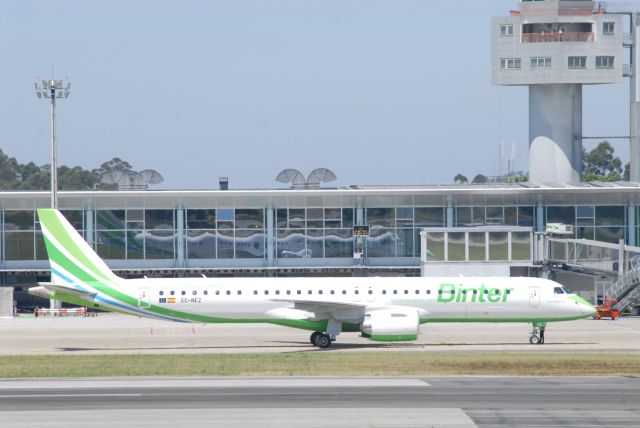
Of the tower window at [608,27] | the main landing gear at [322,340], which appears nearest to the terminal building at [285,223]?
the tower window at [608,27]

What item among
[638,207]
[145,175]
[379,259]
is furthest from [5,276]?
[638,207]

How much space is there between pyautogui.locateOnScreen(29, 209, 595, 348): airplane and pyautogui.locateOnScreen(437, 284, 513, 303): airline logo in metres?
0.04

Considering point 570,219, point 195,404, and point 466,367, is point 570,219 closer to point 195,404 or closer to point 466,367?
point 466,367

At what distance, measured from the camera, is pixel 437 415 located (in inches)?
1193

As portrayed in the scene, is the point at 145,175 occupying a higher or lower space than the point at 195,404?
higher

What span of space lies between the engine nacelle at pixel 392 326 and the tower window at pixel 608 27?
2021 inches

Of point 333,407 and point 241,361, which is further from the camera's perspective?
point 241,361

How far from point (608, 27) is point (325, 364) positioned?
60134 millimetres

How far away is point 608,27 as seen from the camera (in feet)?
309

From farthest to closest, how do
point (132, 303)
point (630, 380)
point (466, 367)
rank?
point (132, 303) < point (466, 367) < point (630, 380)

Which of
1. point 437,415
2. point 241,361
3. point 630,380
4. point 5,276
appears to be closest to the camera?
point 437,415

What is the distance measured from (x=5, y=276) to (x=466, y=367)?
46.0 m

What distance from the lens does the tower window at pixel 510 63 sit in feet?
313

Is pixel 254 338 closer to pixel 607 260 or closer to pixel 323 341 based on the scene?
pixel 323 341
